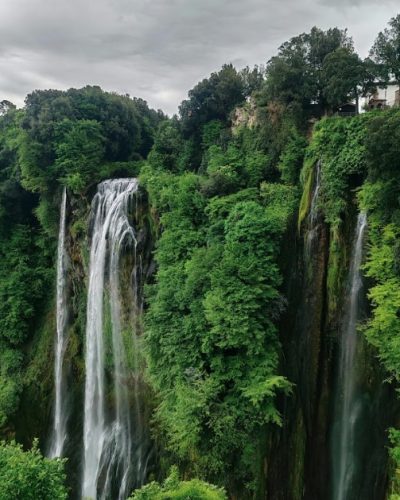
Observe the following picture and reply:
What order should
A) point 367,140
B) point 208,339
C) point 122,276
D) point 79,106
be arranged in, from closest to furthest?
point 367,140 → point 208,339 → point 122,276 → point 79,106

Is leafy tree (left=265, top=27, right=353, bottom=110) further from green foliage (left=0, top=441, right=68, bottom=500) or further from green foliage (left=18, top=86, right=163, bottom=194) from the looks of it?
green foliage (left=0, top=441, right=68, bottom=500)

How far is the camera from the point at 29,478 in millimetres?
6727

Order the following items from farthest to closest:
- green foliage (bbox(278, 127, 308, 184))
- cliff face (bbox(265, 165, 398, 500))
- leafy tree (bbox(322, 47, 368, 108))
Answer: green foliage (bbox(278, 127, 308, 184))
leafy tree (bbox(322, 47, 368, 108))
cliff face (bbox(265, 165, 398, 500))

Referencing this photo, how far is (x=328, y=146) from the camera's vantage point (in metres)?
11.6

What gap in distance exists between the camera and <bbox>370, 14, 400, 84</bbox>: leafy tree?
13.4 meters

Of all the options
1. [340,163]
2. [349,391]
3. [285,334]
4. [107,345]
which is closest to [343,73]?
[340,163]

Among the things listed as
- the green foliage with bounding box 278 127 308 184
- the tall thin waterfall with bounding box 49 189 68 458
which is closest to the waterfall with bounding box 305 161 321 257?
the green foliage with bounding box 278 127 308 184

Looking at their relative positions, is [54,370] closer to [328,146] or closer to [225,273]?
[225,273]

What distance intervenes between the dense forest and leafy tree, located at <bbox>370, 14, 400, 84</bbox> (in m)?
0.06

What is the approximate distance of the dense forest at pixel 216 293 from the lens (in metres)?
9.99

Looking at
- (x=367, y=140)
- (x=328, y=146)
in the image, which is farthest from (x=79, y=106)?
(x=367, y=140)

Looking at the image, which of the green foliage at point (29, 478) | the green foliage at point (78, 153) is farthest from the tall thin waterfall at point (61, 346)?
the green foliage at point (29, 478)

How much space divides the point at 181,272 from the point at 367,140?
6.32 meters

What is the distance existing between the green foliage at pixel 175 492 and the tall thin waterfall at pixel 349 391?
4.13 m
